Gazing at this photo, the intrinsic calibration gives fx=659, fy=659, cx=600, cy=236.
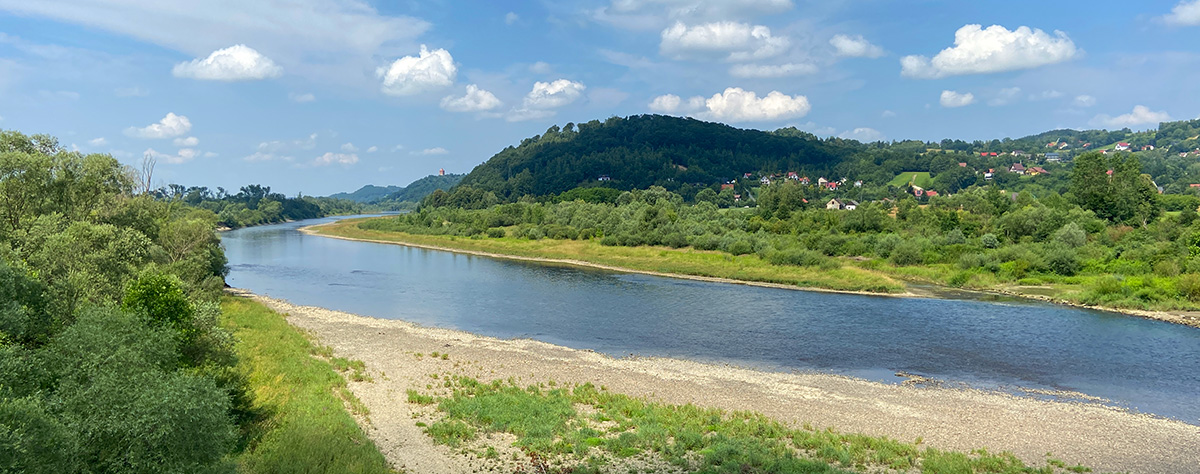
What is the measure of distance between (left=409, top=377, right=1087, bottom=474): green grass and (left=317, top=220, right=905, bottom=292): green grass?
36513 mm

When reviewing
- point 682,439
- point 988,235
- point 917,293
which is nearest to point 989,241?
point 988,235

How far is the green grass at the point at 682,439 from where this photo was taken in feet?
52.0

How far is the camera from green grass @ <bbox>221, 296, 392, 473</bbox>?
14453 millimetres

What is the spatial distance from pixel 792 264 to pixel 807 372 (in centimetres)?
3639

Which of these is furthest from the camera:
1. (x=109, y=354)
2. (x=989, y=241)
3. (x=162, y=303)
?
(x=989, y=241)

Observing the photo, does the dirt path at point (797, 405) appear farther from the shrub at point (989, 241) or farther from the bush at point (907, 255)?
the shrub at point (989, 241)

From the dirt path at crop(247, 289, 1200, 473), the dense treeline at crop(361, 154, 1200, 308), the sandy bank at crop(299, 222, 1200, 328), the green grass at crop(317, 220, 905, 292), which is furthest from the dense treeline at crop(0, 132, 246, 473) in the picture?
the dense treeline at crop(361, 154, 1200, 308)

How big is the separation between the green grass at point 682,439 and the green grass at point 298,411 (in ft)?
8.29

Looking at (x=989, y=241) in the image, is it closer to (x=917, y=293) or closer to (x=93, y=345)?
(x=917, y=293)

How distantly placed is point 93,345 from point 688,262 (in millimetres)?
59146

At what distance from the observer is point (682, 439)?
17.4m

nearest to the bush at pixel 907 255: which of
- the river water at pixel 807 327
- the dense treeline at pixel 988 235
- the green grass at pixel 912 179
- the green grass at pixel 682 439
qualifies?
the dense treeline at pixel 988 235

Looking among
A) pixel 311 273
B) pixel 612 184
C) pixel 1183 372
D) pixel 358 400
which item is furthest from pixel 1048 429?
pixel 612 184

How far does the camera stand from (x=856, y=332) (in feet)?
118
